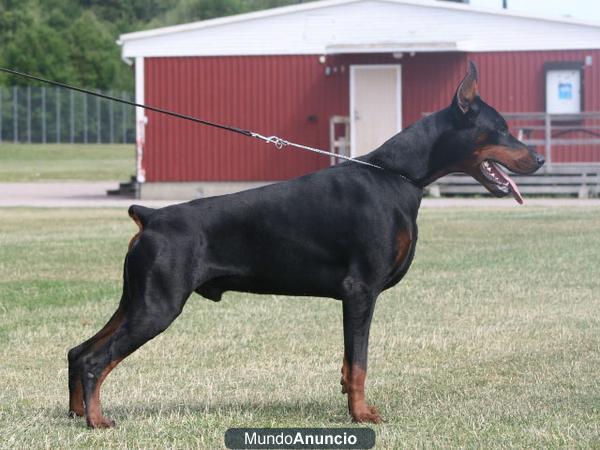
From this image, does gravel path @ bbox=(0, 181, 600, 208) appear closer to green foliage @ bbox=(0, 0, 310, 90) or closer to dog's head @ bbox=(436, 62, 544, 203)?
dog's head @ bbox=(436, 62, 544, 203)

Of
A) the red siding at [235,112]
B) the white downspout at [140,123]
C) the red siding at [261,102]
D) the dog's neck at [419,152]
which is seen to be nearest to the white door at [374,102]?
the red siding at [261,102]

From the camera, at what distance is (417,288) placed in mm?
12969

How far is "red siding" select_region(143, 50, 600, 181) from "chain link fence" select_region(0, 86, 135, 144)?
32506 mm

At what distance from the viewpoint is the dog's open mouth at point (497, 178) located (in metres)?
7.07

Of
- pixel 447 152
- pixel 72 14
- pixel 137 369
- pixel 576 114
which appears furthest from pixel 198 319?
pixel 72 14

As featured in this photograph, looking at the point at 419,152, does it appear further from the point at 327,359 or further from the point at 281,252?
the point at 327,359

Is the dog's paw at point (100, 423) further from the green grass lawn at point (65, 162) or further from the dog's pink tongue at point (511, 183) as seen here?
the green grass lawn at point (65, 162)

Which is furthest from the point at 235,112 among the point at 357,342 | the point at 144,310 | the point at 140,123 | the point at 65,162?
the point at 65,162

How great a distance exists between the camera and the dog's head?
7051 mm

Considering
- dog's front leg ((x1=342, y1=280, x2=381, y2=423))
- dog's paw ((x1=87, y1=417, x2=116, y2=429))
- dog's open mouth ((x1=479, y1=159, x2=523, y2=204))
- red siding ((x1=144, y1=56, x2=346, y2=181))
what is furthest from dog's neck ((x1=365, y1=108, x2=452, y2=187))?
red siding ((x1=144, y1=56, x2=346, y2=181))

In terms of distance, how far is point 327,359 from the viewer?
907 cm

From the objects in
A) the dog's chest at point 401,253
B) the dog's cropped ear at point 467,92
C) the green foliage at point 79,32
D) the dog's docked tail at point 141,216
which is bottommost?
the dog's chest at point 401,253

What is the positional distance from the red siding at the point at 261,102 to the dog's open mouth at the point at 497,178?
2353cm

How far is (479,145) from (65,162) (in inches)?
1930
